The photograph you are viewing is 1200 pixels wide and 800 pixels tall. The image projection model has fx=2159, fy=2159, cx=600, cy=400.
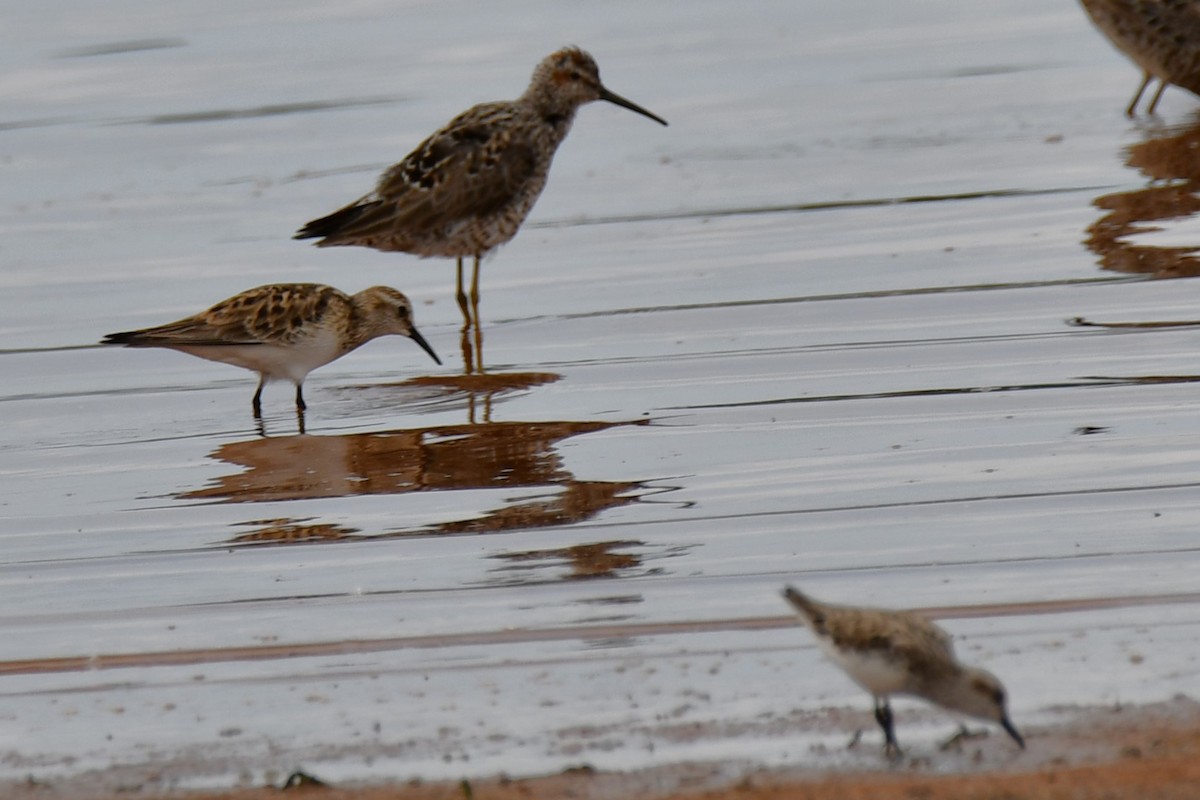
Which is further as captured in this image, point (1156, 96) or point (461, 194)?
point (1156, 96)

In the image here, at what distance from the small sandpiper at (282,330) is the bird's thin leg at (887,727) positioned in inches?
208

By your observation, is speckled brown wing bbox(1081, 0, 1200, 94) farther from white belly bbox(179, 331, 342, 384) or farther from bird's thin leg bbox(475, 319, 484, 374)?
white belly bbox(179, 331, 342, 384)

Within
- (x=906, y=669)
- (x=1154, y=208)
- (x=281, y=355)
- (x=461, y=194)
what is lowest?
(x=906, y=669)

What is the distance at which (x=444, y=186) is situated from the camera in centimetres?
1236

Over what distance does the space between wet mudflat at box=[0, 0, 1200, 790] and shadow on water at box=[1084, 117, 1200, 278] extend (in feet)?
0.14

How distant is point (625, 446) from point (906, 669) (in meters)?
3.84

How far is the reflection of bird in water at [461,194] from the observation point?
12195 mm

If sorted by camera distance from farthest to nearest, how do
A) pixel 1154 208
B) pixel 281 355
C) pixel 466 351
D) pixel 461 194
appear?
pixel 1154 208 < pixel 461 194 < pixel 466 351 < pixel 281 355

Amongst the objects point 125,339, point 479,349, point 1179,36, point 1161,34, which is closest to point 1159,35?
point 1161,34

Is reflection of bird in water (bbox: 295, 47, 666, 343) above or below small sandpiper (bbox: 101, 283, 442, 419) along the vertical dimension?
above

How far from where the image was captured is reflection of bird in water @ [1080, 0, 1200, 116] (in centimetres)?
1534

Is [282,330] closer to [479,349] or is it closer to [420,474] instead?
[479,349]

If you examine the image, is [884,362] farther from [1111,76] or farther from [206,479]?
[1111,76]

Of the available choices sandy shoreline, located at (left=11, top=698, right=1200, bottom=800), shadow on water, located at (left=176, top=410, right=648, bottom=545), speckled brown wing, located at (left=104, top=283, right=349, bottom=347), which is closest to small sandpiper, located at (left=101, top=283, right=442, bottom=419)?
speckled brown wing, located at (left=104, top=283, right=349, bottom=347)
